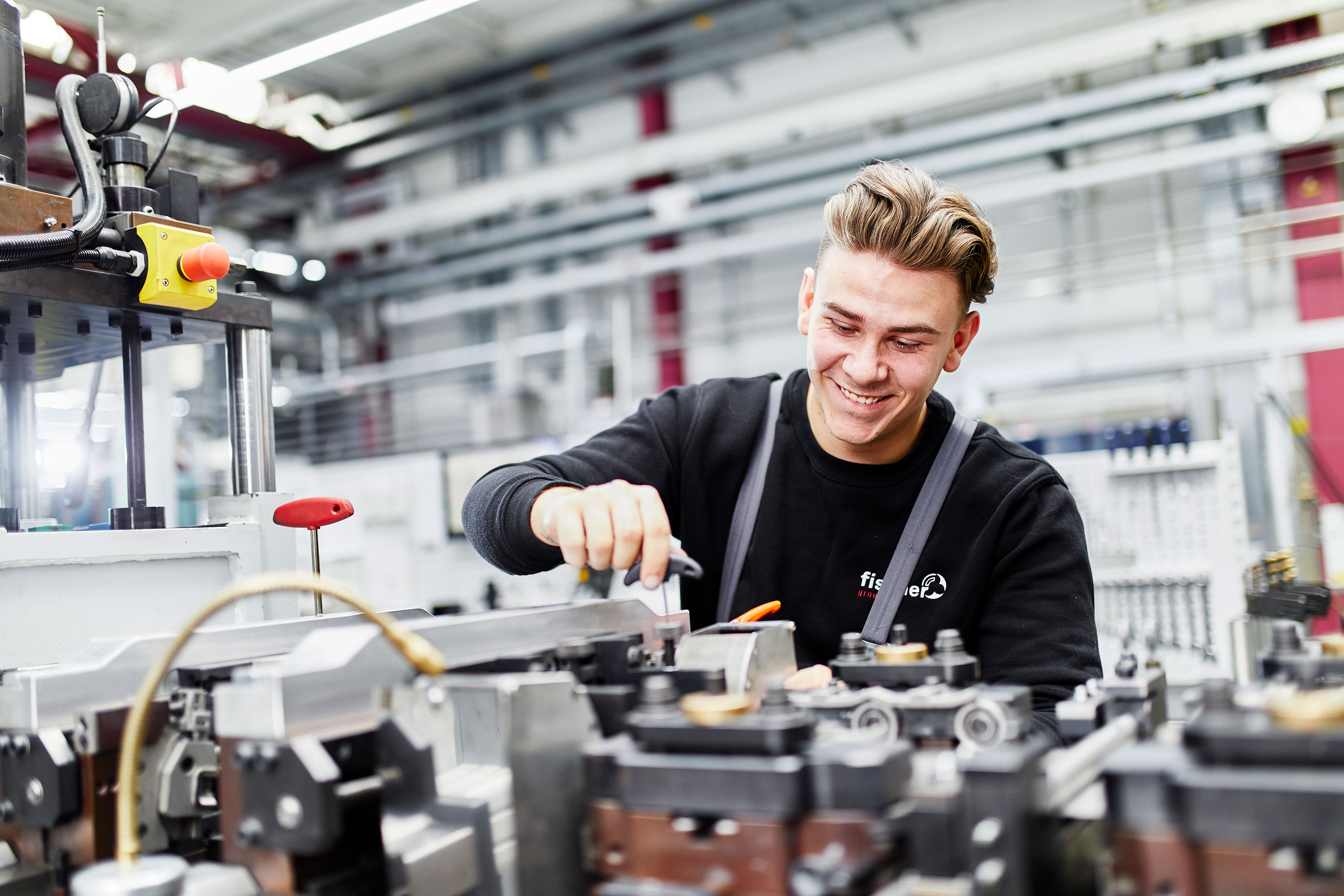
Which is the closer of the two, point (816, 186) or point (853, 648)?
point (853, 648)

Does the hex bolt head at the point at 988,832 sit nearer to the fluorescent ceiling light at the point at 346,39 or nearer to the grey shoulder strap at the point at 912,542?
the grey shoulder strap at the point at 912,542

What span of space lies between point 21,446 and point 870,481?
3.88 feet

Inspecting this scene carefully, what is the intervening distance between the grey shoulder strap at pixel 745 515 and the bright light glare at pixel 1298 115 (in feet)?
8.93

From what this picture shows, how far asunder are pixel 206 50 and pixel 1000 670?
4.69 metres

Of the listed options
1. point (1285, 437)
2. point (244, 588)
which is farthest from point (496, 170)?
point (244, 588)

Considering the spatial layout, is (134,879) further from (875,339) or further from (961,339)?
(961,339)

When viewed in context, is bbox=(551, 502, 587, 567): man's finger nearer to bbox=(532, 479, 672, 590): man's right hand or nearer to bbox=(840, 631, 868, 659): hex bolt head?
bbox=(532, 479, 672, 590): man's right hand

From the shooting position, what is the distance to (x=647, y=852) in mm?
577

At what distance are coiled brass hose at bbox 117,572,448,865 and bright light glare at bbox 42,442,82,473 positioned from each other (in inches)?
40.6

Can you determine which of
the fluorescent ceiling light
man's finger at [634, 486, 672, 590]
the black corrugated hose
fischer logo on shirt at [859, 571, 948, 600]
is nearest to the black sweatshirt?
fischer logo on shirt at [859, 571, 948, 600]

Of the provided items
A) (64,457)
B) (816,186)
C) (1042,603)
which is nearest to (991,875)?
(1042,603)

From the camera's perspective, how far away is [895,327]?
132cm

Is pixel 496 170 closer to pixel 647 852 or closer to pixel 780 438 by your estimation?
pixel 780 438

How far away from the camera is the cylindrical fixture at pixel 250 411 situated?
4.29ft
